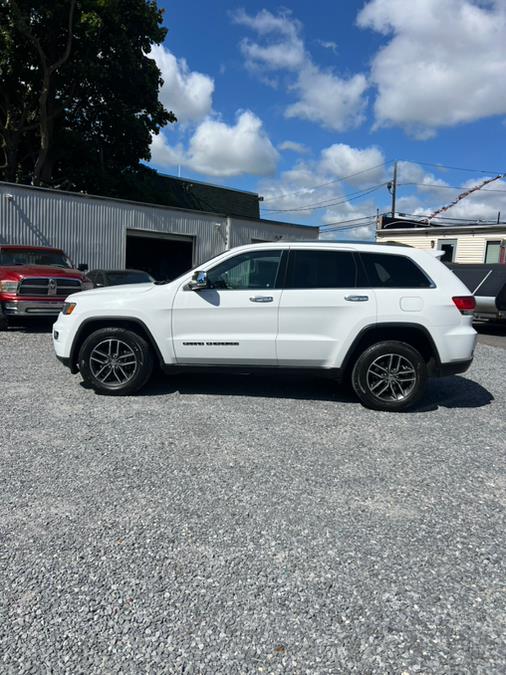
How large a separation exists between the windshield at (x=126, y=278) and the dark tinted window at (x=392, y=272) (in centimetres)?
835

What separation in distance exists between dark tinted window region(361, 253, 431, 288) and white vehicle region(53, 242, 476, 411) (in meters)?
0.01

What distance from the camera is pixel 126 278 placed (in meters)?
12.9

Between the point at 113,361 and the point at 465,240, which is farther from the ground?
the point at 465,240

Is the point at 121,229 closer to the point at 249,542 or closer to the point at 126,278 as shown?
the point at 126,278

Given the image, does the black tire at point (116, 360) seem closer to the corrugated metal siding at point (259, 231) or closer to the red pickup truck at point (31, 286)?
A: the red pickup truck at point (31, 286)

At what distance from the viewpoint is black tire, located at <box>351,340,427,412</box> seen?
17.6 ft

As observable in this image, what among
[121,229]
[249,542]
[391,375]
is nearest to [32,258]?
[121,229]

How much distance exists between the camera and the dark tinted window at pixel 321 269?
18.0 feet

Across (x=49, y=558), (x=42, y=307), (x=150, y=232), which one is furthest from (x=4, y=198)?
(x=49, y=558)

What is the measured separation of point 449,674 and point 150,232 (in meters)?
18.4

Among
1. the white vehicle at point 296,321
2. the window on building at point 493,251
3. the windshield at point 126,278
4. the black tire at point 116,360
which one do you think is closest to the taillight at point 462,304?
the white vehicle at point 296,321

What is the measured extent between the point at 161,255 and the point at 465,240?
15830mm

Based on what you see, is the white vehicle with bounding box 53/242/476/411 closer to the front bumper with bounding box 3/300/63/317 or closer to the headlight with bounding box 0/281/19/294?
the front bumper with bounding box 3/300/63/317

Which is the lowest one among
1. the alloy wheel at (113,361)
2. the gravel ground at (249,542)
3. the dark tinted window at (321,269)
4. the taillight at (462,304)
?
the gravel ground at (249,542)
